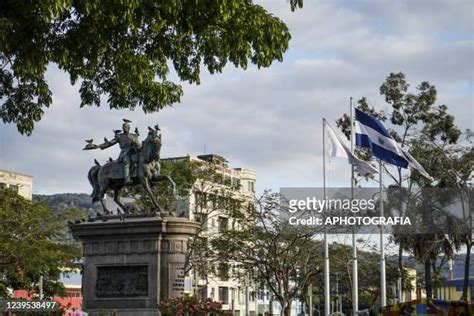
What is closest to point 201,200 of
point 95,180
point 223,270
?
point 223,270

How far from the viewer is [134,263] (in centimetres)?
2539

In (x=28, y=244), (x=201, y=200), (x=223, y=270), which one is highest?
(x=201, y=200)

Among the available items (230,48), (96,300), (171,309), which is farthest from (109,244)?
(230,48)

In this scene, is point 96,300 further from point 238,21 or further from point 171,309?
point 238,21

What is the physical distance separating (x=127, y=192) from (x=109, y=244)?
77.4 feet

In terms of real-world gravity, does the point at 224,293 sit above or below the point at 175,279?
below

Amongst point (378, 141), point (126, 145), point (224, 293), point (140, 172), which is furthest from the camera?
point (224, 293)

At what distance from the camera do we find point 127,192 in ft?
162

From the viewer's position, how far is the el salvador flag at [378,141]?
3186 cm

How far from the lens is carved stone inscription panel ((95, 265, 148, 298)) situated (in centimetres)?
2525

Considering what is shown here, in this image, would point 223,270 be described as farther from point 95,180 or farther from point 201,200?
point 95,180

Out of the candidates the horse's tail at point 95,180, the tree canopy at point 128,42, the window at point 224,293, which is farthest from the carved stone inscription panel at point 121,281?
the window at point 224,293

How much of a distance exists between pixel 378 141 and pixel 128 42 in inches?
759

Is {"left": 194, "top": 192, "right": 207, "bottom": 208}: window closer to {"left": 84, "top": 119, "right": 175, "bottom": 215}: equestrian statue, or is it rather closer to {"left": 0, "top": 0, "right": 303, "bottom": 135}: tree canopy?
{"left": 84, "top": 119, "right": 175, "bottom": 215}: equestrian statue
